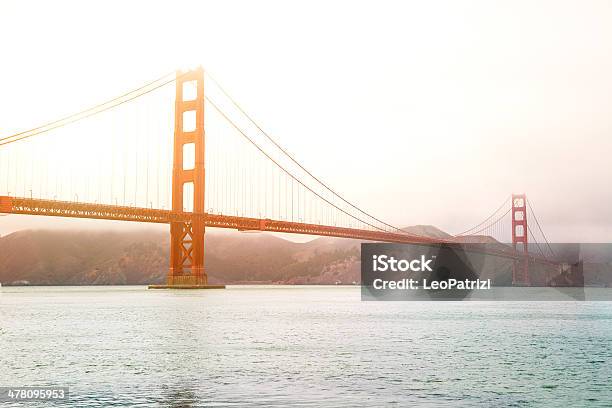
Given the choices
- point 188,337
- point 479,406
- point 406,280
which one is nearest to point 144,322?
point 188,337

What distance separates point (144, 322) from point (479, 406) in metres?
21.4

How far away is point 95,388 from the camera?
1441 centimetres

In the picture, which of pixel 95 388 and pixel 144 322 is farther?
pixel 144 322

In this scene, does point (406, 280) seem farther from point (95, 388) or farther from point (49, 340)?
point (95, 388)

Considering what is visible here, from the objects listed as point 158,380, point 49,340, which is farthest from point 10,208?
point 158,380

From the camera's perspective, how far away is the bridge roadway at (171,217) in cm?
5384

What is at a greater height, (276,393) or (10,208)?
(10,208)

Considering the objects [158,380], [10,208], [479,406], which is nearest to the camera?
[479,406]

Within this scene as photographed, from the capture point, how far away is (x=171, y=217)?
63.6m

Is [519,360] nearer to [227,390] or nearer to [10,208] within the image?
[227,390]

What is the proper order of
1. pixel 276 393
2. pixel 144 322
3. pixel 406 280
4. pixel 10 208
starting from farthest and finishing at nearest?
pixel 406 280 → pixel 10 208 → pixel 144 322 → pixel 276 393

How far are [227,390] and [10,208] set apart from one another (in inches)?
1660

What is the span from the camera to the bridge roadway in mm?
53844

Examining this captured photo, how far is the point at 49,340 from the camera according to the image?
2405 centimetres
